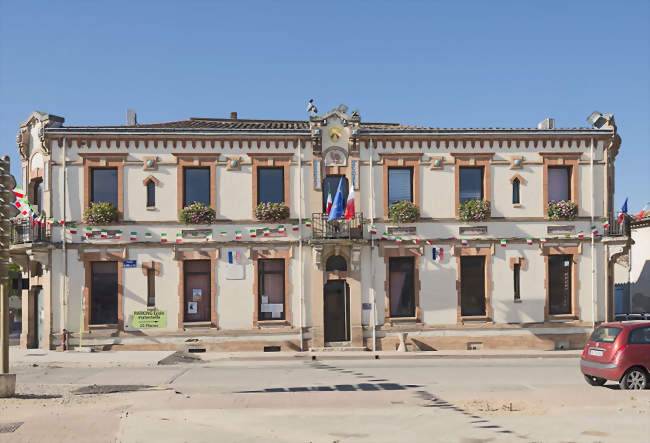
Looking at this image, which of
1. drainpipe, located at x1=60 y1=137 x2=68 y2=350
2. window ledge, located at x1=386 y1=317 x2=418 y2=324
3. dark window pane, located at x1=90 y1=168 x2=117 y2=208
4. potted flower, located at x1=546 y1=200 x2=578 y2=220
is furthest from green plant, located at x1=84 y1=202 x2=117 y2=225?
potted flower, located at x1=546 y1=200 x2=578 y2=220

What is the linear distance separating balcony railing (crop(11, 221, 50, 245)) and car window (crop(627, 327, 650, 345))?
20.5 meters

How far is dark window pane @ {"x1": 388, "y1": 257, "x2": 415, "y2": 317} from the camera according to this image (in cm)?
2741

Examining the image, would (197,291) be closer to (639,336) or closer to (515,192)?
(515,192)

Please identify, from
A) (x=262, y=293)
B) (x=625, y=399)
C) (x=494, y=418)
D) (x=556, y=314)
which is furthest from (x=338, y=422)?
(x=556, y=314)

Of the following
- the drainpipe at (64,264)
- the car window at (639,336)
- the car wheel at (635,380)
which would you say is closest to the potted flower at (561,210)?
the car window at (639,336)

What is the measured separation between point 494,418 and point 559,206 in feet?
54.9

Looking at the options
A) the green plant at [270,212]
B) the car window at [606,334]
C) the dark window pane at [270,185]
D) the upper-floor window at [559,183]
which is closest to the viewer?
the car window at [606,334]

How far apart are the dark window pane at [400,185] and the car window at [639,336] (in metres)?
12.7

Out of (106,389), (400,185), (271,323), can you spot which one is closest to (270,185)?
(400,185)

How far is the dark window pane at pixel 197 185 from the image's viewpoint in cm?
2712

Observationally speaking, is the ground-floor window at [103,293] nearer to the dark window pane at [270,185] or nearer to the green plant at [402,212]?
the dark window pane at [270,185]

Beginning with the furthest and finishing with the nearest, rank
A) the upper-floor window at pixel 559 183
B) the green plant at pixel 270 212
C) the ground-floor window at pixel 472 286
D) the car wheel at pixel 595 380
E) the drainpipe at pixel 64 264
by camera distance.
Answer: the upper-floor window at pixel 559 183 → the ground-floor window at pixel 472 286 → the green plant at pixel 270 212 → the drainpipe at pixel 64 264 → the car wheel at pixel 595 380

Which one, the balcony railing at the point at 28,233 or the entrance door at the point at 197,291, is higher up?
the balcony railing at the point at 28,233

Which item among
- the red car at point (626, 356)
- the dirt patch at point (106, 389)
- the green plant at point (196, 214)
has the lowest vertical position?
the dirt patch at point (106, 389)
